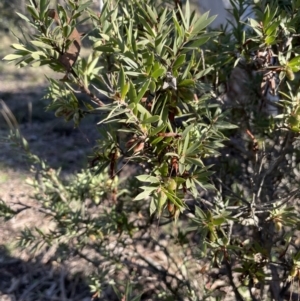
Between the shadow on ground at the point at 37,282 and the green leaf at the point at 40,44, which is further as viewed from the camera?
the shadow on ground at the point at 37,282

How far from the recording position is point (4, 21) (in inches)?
317

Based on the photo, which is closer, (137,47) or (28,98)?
(137,47)

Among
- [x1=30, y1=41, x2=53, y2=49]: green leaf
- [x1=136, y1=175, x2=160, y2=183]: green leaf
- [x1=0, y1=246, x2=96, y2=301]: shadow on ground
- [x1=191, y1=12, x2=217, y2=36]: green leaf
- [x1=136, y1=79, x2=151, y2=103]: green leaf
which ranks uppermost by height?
[x1=191, y1=12, x2=217, y2=36]: green leaf

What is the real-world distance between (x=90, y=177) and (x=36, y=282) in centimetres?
80

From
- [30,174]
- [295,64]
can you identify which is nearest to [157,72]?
[295,64]

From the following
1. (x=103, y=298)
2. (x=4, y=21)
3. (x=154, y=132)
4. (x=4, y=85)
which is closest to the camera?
(x=154, y=132)

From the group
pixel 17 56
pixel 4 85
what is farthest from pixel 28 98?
pixel 17 56

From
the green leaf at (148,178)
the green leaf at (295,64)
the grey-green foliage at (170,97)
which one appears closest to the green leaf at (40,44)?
the grey-green foliage at (170,97)

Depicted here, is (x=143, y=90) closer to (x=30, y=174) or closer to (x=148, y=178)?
(x=148, y=178)

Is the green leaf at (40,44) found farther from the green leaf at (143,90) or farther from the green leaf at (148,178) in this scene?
the green leaf at (148,178)

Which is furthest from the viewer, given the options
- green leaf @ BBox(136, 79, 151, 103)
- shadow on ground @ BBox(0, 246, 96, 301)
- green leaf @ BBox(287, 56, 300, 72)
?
shadow on ground @ BBox(0, 246, 96, 301)

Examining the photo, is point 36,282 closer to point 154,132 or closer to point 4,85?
point 154,132

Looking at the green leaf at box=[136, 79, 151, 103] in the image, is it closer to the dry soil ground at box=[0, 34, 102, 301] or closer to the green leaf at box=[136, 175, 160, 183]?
the green leaf at box=[136, 175, 160, 183]

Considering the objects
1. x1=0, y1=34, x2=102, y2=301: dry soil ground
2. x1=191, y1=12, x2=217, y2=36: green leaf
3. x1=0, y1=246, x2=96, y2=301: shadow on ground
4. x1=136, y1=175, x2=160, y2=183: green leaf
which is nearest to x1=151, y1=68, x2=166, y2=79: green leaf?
x1=191, y1=12, x2=217, y2=36: green leaf
